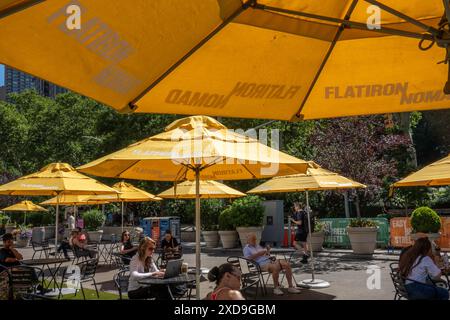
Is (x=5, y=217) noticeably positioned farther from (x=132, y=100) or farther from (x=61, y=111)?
(x=132, y=100)

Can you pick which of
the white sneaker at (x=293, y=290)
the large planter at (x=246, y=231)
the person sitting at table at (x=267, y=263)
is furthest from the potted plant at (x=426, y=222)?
the large planter at (x=246, y=231)

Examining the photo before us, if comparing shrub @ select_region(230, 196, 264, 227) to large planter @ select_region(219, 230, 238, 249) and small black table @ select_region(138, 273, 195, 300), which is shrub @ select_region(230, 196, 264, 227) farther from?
small black table @ select_region(138, 273, 195, 300)

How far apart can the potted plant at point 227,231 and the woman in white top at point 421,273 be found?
14.9m

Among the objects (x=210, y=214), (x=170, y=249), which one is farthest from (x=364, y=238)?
(x=210, y=214)

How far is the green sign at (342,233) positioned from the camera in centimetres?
1991

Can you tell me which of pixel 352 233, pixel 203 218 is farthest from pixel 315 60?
pixel 203 218

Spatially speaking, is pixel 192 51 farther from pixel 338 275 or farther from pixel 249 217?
pixel 249 217

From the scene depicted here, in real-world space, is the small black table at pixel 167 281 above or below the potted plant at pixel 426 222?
below

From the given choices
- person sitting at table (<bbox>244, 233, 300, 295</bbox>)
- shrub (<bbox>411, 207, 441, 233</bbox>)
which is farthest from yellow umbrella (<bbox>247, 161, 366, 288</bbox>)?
shrub (<bbox>411, 207, 441, 233</bbox>)

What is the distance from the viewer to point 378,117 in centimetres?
2464

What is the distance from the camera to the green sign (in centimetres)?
1991

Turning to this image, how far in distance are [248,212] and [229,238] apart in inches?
72.1

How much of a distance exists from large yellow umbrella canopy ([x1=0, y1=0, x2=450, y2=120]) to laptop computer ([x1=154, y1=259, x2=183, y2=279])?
12.1ft

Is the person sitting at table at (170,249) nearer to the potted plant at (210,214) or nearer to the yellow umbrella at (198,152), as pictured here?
the yellow umbrella at (198,152)
